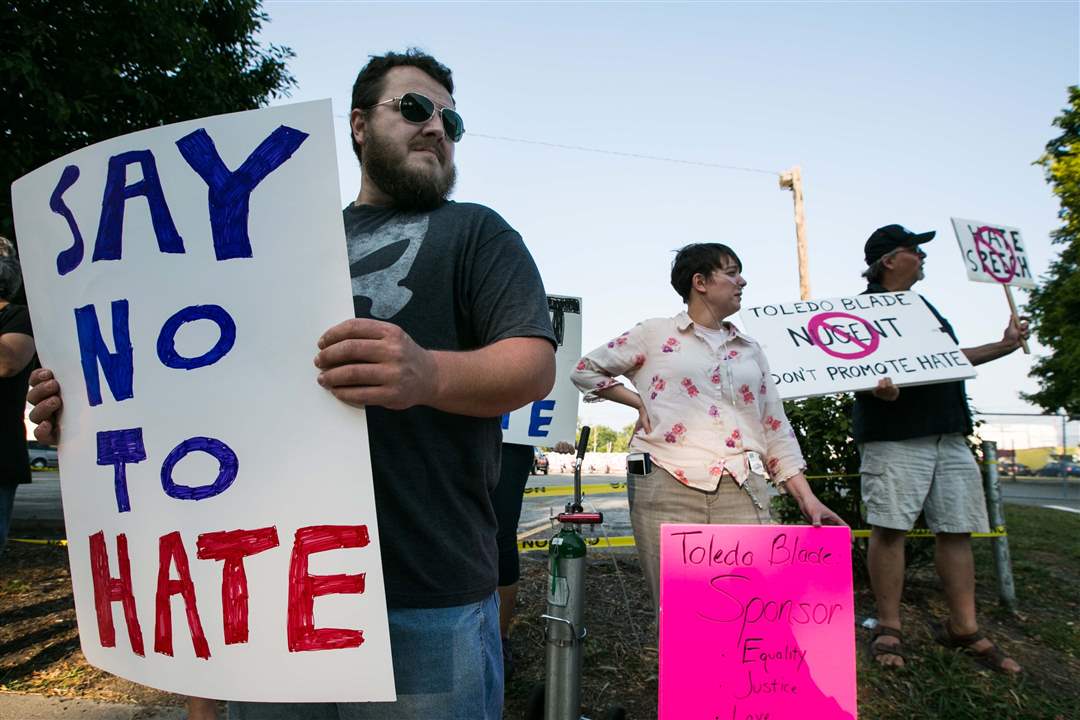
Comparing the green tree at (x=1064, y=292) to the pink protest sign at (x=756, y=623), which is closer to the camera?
the pink protest sign at (x=756, y=623)

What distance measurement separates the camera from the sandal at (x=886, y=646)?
3.49 m

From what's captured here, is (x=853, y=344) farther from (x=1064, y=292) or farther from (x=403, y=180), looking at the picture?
(x=1064, y=292)

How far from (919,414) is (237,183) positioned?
3.39 m

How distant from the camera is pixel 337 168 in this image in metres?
1.07

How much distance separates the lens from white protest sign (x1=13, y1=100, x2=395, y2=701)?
1030 millimetres

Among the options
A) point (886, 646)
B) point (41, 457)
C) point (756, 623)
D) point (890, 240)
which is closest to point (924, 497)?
point (886, 646)

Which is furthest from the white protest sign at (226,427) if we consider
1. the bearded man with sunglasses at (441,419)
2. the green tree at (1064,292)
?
the green tree at (1064,292)

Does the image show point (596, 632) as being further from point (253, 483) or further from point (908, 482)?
point (253, 483)

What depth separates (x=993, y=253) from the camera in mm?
4539

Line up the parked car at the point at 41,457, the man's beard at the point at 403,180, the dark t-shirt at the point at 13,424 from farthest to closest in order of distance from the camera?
the parked car at the point at 41,457
the dark t-shirt at the point at 13,424
the man's beard at the point at 403,180

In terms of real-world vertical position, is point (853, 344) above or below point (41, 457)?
above

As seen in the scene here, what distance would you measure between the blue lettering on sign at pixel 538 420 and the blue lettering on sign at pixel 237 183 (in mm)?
2799

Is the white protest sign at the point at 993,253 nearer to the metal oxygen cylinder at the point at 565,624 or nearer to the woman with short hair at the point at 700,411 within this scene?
the woman with short hair at the point at 700,411

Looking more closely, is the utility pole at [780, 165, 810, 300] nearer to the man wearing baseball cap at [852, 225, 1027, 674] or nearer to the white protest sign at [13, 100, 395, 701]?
the man wearing baseball cap at [852, 225, 1027, 674]
